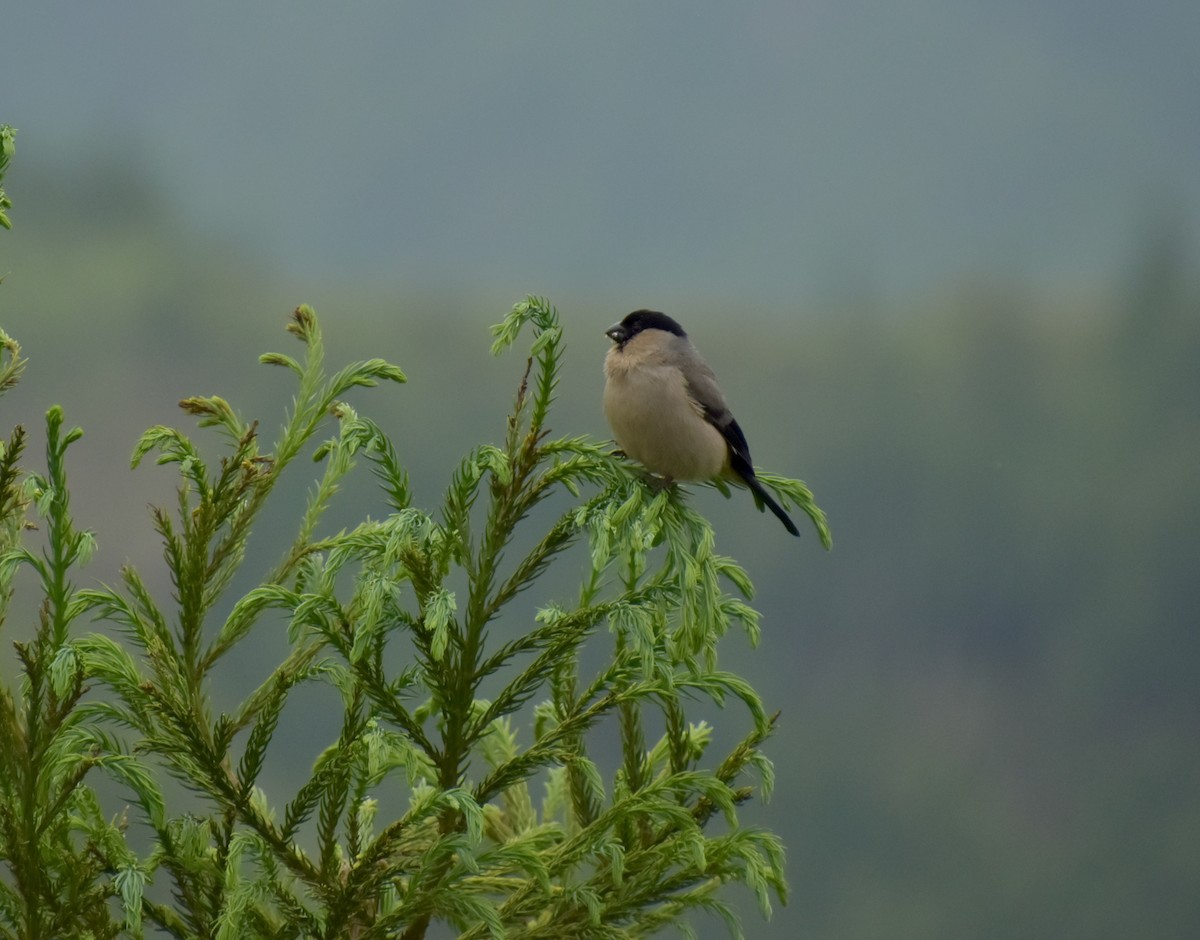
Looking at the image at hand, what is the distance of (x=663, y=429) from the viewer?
159 cm

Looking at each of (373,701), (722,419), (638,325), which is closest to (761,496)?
(722,419)

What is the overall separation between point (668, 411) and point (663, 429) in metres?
0.02

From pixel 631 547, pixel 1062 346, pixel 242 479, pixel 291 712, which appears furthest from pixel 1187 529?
pixel 242 479

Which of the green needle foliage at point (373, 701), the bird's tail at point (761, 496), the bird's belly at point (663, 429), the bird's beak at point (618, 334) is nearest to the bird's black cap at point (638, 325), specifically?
the bird's beak at point (618, 334)

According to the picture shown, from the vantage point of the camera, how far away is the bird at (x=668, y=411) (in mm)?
1588

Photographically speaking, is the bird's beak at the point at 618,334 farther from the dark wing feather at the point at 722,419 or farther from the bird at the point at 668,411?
the dark wing feather at the point at 722,419

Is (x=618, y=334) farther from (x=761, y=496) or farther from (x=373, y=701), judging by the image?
(x=373, y=701)

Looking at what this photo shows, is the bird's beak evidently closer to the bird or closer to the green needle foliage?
the bird

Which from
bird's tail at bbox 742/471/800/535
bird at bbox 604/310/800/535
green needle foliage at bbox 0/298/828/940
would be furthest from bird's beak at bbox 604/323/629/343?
green needle foliage at bbox 0/298/828/940

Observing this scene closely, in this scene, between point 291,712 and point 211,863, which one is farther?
point 291,712

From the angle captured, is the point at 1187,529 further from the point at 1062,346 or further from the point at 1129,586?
the point at 1062,346

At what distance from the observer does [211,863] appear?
1.37 metres

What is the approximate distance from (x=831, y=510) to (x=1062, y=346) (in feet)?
2.84

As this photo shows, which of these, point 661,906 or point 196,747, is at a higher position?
point 196,747
